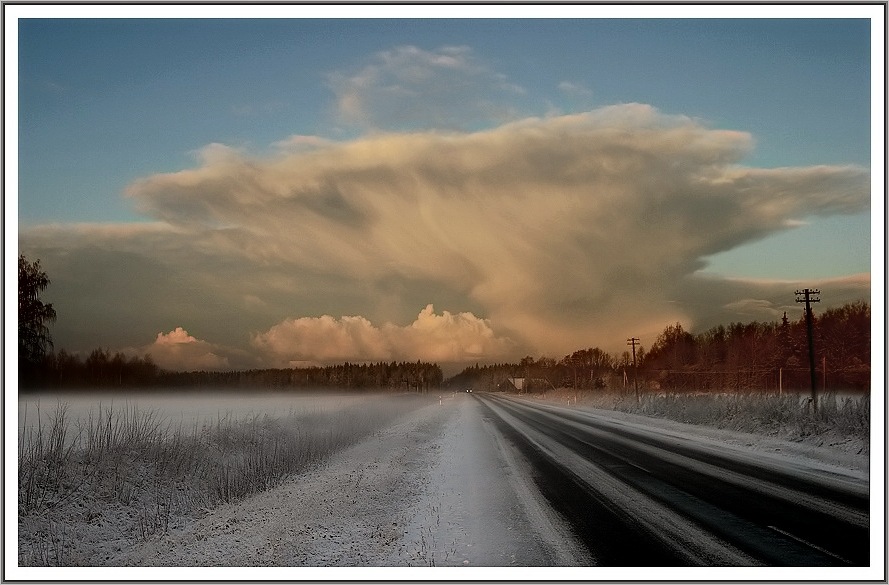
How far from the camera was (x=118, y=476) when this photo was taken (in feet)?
40.3

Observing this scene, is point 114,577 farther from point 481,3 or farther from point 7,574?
point 481,3

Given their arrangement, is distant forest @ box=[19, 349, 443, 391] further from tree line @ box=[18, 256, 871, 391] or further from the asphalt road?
the asphalt road

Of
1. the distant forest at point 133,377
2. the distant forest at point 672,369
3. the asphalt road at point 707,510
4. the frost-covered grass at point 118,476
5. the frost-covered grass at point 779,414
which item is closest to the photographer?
the asphalt road at point 707,510

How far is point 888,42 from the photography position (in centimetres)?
1050

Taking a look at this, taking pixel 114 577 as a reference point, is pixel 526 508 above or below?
above

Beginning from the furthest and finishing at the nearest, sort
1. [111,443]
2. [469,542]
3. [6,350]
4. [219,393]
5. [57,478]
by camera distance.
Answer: [219,393] < [111,443] < [57,478] < [6,350] < [469,542]

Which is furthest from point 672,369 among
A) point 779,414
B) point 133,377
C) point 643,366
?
point 133,377

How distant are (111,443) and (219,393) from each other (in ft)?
69.6

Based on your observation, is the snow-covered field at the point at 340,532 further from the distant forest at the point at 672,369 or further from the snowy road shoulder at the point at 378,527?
the distant forest at the point at 672,369

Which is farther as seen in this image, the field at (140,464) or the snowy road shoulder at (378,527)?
the field at (140,464)

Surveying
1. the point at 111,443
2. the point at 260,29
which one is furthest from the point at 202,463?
the point at 260,29

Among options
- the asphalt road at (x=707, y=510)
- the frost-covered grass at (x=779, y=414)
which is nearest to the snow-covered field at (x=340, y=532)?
the asphalt road at (x=707, y=510)

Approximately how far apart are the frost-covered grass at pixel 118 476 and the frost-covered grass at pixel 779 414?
46.7ft

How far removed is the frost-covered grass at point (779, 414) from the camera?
15.9m
